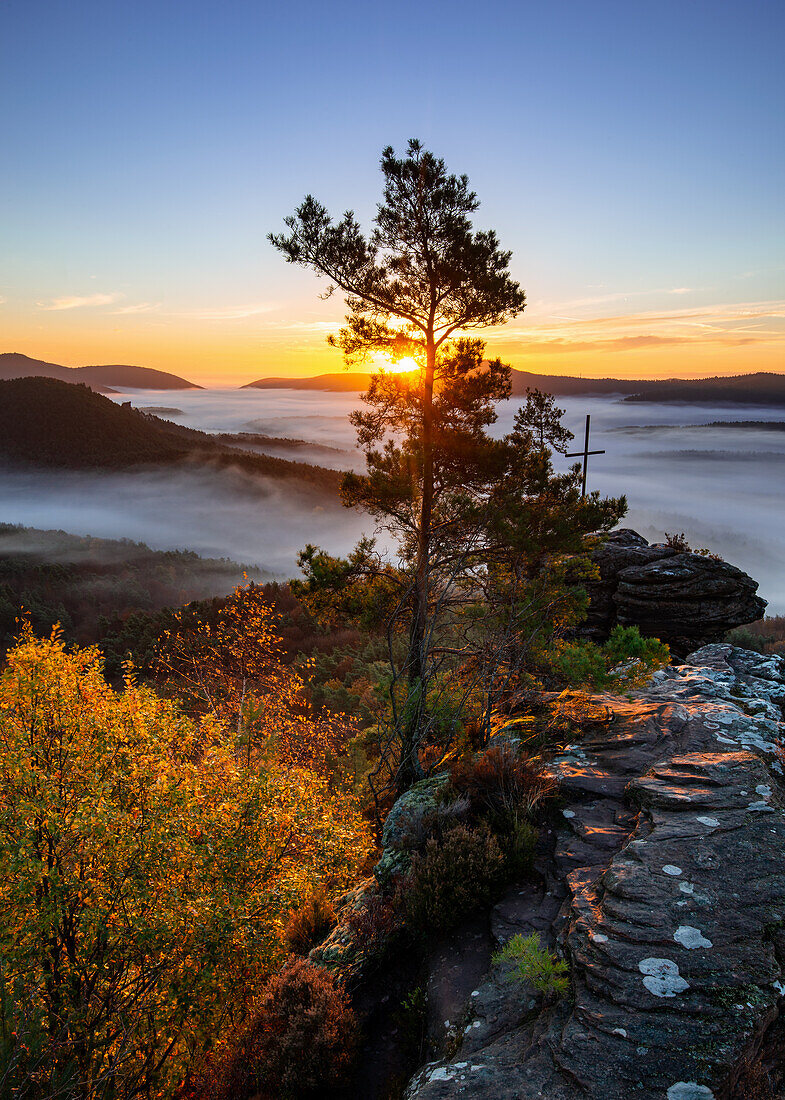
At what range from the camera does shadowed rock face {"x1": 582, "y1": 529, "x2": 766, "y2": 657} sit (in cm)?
1927

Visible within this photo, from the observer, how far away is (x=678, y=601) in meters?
19.4

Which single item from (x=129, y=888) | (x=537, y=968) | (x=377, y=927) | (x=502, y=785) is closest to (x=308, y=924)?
(x=377, y=927)

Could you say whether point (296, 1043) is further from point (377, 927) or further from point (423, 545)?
point (423, 545)

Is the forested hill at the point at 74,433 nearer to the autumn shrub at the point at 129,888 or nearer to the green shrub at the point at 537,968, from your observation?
the autumn shrub at the point at 129,888

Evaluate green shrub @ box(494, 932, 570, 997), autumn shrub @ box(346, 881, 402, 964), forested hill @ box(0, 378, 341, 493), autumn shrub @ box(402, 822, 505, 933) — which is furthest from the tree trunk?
forested hill @ box(0, 378, 341, 493)

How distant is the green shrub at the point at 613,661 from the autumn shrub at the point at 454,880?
5.40m

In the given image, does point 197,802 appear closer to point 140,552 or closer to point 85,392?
point 140,552

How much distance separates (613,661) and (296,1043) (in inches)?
456

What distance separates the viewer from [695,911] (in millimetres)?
5062

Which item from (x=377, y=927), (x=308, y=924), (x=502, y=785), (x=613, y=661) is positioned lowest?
(x=308, y=924)

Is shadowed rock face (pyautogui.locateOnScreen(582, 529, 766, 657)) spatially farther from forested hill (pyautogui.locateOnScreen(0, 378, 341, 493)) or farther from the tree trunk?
forested hill (pyautogui.locateOnScreen(0, 378, 341, 493))

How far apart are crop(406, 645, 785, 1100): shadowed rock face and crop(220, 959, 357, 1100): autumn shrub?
1.80 m

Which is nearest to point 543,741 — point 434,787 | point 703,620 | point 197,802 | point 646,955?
point 434,787

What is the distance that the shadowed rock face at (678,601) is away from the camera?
1927 centimetres
